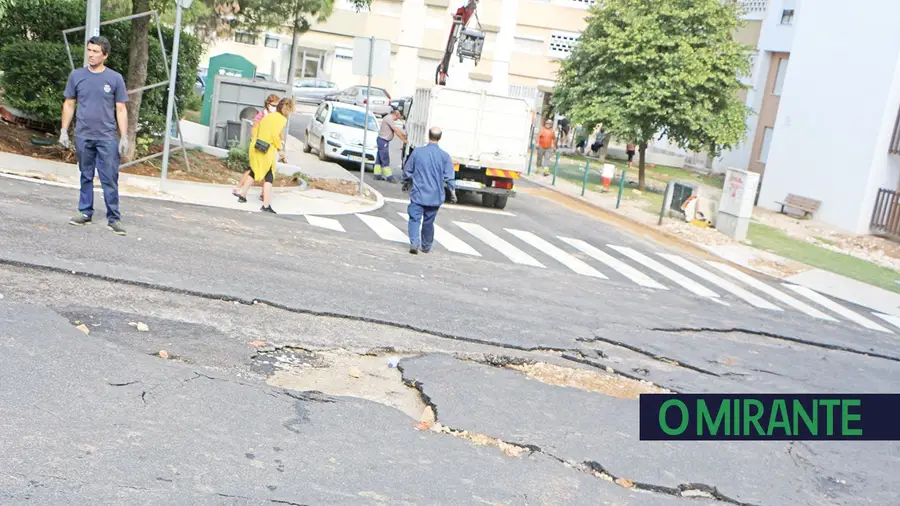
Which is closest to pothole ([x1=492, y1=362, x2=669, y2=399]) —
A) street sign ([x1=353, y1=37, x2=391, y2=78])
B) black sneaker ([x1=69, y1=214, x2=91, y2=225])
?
black sneaker ([x1=69, y1=214, x2=91, y2=225])

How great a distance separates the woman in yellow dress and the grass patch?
10911mm

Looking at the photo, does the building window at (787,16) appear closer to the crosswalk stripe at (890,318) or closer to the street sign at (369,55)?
the crosswalk stripe at (890,318)

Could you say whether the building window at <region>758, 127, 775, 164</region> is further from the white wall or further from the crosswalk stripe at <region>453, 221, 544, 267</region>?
the crosswalk stripe at <region>453, 221, 544, 267</region>

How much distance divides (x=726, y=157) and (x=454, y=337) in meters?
32.9

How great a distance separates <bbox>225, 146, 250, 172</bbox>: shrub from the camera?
58.4 ft

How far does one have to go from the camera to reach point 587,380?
790 cm

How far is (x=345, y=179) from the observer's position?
1984cm

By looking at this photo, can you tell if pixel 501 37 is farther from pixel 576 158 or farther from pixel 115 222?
pixel 115 222

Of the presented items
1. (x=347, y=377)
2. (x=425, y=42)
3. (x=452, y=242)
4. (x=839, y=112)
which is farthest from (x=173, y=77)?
(x=425, y=42)

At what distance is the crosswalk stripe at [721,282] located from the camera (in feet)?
44.9

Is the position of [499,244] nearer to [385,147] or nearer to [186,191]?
[186,191]

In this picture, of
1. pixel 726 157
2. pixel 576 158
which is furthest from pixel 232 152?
pixel 726 157

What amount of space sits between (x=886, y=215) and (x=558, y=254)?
527 inches

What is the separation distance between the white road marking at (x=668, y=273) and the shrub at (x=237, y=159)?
274 inches
